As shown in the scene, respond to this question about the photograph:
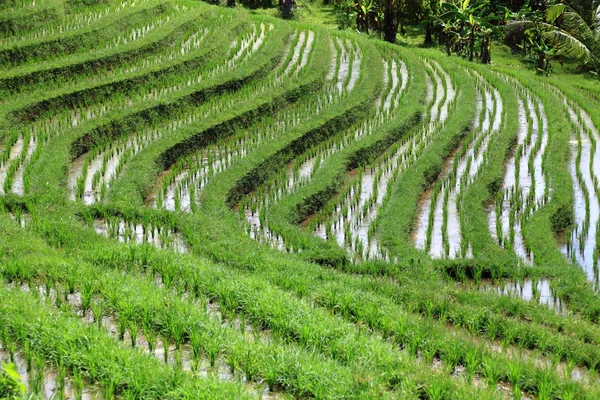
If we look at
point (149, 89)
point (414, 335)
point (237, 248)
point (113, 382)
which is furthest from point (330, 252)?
point (149, 89)

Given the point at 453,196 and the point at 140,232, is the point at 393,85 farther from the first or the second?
the point at 140,232

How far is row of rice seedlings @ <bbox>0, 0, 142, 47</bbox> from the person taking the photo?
14.4 metres

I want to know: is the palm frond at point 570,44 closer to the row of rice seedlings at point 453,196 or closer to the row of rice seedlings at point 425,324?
the row of rice seedlings at point 453,196

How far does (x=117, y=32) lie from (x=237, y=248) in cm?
951

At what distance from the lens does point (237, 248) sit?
→ 7652 millimetres

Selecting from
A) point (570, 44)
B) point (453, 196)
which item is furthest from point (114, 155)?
point (570, 44)

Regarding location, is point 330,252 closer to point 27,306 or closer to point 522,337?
point 522,337

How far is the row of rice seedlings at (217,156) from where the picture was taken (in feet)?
31.4

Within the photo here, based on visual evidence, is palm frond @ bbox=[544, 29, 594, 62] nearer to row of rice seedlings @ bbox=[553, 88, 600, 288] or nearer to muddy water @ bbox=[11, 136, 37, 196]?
row of rice seedlings @ bbox=[553, 88, 600, 288]

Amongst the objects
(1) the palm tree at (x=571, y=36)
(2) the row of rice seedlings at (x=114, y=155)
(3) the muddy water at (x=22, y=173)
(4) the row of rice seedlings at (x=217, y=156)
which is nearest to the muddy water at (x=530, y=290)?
Result: (4) the row of rice seedlings at (x=217, y=156)

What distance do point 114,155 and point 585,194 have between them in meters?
5.91

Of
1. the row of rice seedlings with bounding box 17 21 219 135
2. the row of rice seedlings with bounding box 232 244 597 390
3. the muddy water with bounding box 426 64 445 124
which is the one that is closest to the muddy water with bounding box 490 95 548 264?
the muddy water with bounding box 426 64 445 124

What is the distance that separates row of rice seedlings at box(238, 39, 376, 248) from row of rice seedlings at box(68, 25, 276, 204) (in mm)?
1677

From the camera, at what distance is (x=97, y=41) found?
15242mm
